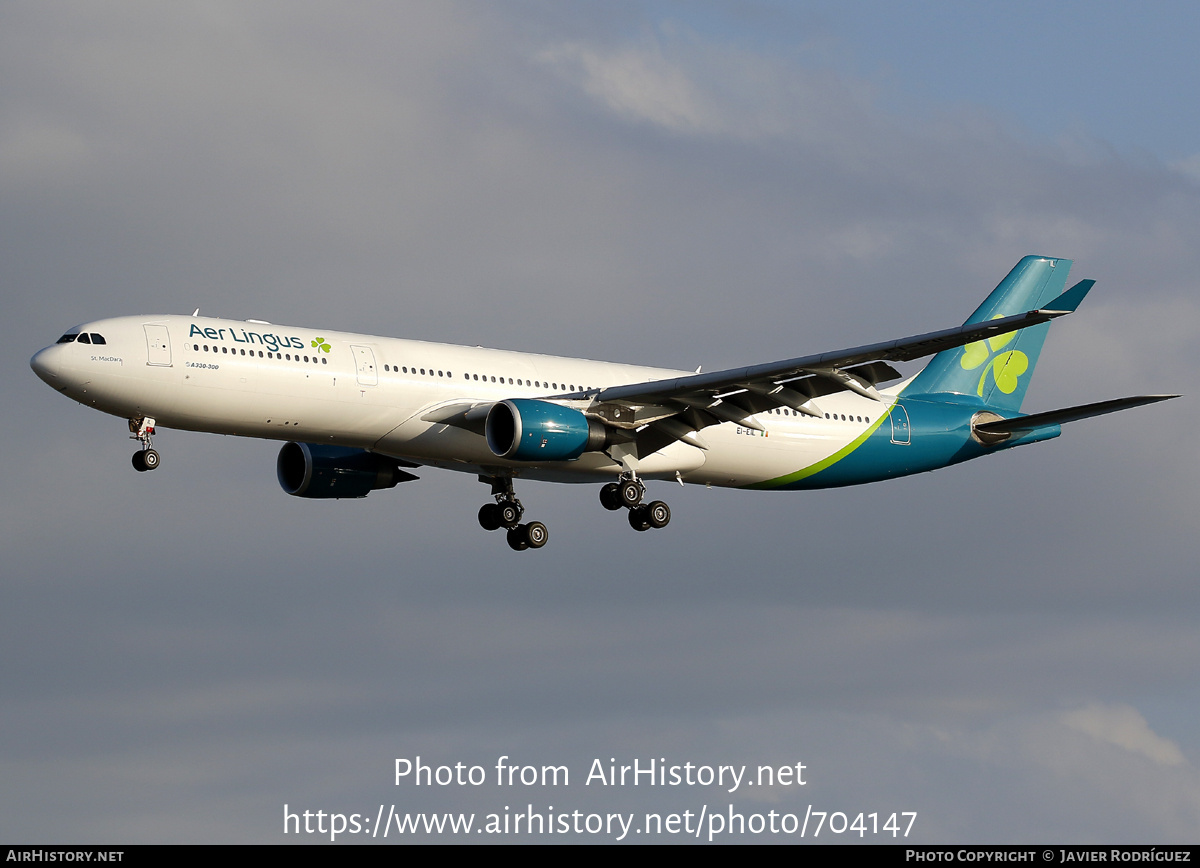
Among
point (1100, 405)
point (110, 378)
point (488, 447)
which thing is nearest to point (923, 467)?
point (1100, 405)

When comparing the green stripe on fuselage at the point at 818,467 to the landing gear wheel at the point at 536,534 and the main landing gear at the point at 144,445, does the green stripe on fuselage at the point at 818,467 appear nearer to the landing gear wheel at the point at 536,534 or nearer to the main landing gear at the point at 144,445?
the landing gear wheel at the point at 536,534

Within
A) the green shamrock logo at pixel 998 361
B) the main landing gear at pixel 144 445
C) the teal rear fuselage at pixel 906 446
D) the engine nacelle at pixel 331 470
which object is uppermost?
the green shamrock logo at pixel 998 361

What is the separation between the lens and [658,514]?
51312mm

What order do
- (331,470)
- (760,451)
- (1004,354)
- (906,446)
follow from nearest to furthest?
(331,470), (760,451), (906,446), (1004,354)

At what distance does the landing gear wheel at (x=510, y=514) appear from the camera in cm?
5288

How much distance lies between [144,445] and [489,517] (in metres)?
12.6

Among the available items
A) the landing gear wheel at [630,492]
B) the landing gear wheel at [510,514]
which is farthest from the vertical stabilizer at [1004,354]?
the landing gear wheel at [510,514]

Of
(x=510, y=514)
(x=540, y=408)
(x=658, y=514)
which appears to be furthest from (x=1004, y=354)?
(x=540, y=408)

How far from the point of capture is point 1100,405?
1927 inches

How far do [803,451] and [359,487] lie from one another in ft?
46.2

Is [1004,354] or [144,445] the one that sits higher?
[1004,354]

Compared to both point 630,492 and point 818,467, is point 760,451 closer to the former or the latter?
point 818,467

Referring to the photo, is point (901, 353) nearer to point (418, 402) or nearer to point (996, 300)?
point (418, 402)

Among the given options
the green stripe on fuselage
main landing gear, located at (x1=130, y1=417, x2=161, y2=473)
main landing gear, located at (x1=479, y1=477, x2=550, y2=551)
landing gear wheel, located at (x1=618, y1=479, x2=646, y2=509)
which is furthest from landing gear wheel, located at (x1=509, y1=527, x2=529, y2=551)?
main landing gear, located at (x1=130, y1=417, x2=161, y2=473)
